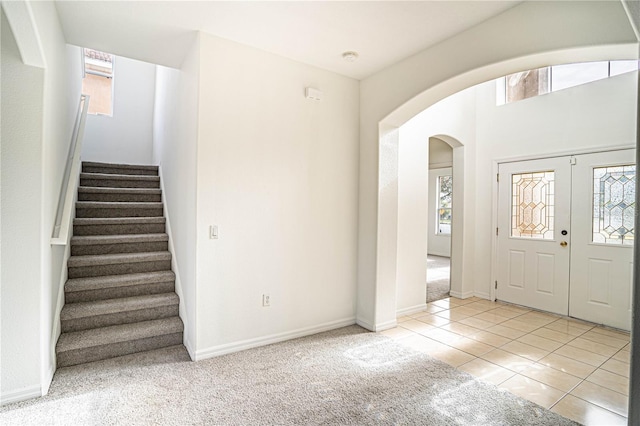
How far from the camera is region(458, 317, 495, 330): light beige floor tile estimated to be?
12.1 ft

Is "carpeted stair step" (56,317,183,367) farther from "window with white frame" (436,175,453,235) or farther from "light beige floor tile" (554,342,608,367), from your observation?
"window with white frame" (436,175,453,235)

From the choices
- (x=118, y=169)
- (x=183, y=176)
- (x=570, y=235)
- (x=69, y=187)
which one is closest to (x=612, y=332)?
(x=570, y=235)

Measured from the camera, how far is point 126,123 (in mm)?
5652

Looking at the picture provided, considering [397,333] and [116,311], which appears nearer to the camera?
[116,311]

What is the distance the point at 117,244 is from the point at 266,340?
1985mm

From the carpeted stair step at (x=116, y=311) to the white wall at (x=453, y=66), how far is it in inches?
80.2

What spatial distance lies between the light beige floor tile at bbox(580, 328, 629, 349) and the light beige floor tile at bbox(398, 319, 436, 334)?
1.55 metres

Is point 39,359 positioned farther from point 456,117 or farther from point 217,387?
point 456,117

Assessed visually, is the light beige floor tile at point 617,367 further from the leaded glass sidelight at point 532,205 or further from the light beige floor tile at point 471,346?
the leaded glass sidelight at point 532,205

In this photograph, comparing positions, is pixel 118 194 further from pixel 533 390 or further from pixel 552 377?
pixel 552 377

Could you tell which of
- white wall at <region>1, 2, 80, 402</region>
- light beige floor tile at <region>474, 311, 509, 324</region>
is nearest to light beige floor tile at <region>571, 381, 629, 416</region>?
light beige floor tile at <region>474, 311, 509, 324</region>

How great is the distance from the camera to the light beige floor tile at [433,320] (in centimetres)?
379

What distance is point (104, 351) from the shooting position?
8.98 ft

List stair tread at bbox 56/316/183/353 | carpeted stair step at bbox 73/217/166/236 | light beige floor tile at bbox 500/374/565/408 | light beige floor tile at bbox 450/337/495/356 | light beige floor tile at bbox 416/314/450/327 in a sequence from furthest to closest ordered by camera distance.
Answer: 1. light beige floor tile at bbox 416/314/450/327
2. carpeted stair step at bbox 73/217/166/236
3. light beige floor tile at bbox 450/337/495/356
4. stair tread at bbox 56/316/183/353
5. light beige floor tile at bbox 500/374/565/408
